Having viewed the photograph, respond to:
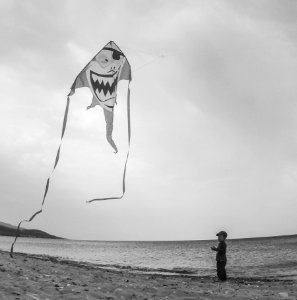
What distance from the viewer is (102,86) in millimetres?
8531

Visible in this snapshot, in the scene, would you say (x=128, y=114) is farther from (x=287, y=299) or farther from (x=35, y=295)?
(x=287, y=299)

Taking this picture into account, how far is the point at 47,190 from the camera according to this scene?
27.5 feet

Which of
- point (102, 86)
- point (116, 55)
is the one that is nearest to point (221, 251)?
point (102, 86)

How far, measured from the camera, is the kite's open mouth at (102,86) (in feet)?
27.8

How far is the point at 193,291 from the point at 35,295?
15.9 ft

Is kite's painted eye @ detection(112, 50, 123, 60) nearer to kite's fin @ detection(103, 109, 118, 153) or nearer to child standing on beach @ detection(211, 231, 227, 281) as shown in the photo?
kite's fin @ detection(103, 109, 118, 153)

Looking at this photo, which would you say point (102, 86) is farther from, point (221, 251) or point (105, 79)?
point (221, 251)

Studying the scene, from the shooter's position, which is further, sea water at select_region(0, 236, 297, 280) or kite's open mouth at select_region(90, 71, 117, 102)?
sea water at select_region(0, 236, 297, 280)

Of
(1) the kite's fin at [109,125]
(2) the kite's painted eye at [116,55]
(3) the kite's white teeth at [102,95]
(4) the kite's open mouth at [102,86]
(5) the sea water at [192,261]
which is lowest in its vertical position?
(5) the sea water at [192,261]

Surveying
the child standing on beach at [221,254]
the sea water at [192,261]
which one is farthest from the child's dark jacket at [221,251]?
the sea water at [192,261]

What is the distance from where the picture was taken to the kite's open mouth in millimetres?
8461

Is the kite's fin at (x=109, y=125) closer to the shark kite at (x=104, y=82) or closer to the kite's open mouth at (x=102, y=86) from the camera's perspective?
the shark kite at (x=104, y=82)

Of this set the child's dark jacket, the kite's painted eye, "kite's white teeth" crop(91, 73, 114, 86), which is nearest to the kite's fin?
"kite's white teeth" crop(91, 73, 114, 86)

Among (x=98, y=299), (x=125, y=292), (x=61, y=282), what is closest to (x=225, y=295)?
(x=125, y=292)
